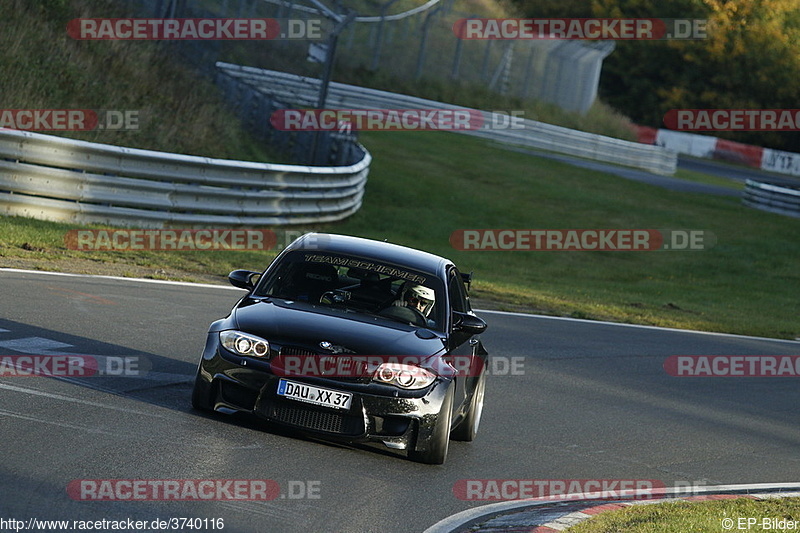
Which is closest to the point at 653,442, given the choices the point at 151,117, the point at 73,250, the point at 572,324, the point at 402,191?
the point at 572,324

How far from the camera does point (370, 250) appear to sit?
377 inches

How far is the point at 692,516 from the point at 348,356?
2.44m

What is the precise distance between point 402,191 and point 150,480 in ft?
84.4

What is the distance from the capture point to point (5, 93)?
69.3ft

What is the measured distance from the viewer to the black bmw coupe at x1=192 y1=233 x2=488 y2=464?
7914 millimetres

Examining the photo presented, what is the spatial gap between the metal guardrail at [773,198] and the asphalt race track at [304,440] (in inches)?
995
